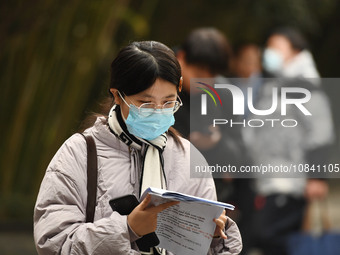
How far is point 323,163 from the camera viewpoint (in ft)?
19.7

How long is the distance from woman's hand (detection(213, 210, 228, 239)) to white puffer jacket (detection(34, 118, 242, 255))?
2.8 inches

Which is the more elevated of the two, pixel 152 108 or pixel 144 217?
pixel 152 108

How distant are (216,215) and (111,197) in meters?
0.36

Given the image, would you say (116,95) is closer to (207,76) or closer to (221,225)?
(221,225)

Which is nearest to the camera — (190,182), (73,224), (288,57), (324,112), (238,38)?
(73,224)

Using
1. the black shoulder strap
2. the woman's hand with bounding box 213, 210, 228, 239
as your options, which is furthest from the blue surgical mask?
the woman's hand with bounding box 213, 210, 228, 239

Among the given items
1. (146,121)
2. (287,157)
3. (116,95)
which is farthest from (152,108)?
(287,157)

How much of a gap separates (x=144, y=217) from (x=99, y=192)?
21 cm

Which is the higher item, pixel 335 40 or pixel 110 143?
pixel 335 40

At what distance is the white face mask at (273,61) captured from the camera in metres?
6.75

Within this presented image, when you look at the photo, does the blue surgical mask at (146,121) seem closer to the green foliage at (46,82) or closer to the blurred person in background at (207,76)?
the blurred person in background at (207,76)

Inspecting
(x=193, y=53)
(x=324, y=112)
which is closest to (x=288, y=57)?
(x=324, y=112)

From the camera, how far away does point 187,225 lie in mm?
2672

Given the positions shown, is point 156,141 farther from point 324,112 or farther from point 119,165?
point 324,112
